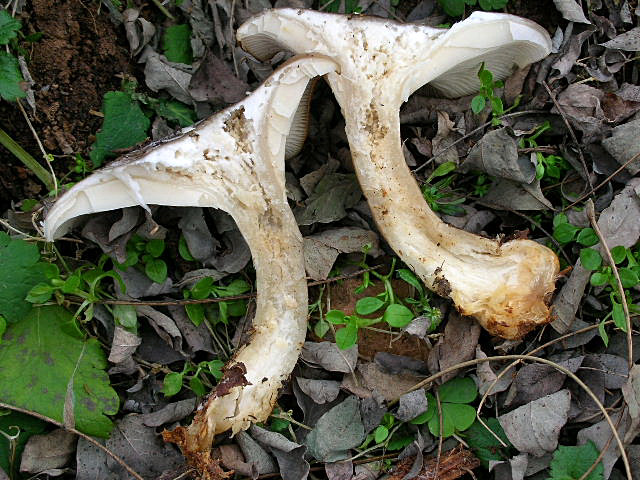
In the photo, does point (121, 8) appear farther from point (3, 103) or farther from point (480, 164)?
point (480, 164)

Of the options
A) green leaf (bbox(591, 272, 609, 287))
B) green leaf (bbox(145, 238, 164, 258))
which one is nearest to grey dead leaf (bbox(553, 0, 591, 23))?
green leaf (bbox(591, 272, 609, 287))

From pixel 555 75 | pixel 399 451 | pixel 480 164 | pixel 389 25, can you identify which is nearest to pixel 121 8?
pixel 389 25

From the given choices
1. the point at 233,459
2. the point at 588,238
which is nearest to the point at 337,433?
the point at 233,459

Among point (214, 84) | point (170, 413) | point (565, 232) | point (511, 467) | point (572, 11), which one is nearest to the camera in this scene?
point (511, 467)

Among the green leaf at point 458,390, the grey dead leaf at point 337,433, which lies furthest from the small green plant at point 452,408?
the grey dead leaf at point 337,433

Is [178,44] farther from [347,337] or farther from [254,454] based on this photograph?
[254,454]

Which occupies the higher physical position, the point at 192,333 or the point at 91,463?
the point at 192,333
